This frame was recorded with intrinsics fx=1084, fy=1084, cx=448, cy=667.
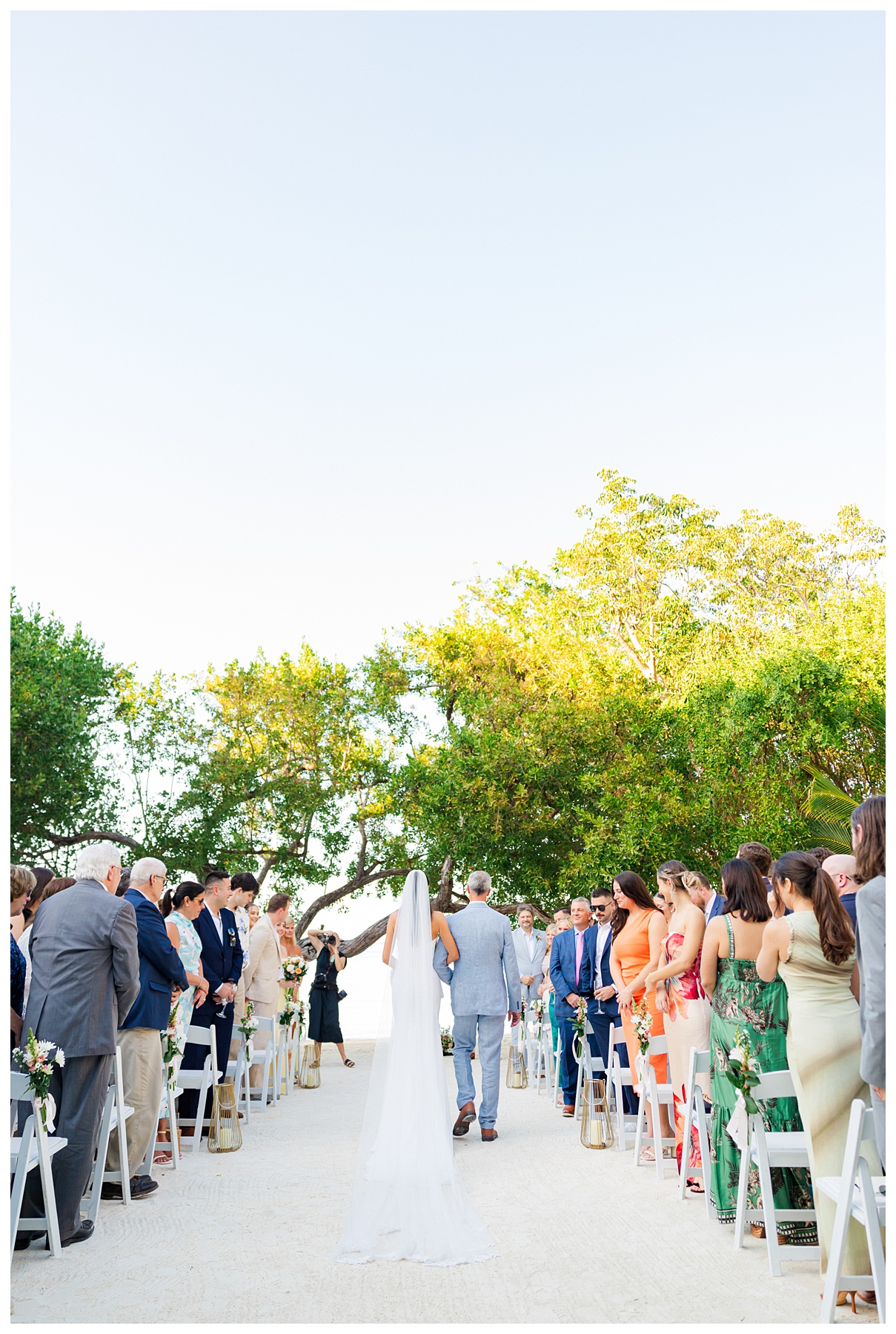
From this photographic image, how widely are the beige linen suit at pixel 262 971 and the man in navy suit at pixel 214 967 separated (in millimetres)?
1683

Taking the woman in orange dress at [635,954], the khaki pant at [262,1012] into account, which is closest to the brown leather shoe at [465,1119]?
the woman in orange dress at [635,954]

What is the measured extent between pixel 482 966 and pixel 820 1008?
4813mm

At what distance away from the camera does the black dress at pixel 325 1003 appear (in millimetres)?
13953

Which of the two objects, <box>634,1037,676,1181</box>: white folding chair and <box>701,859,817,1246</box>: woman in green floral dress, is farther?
<box>634,1037,676,1181</box>: white folding chair

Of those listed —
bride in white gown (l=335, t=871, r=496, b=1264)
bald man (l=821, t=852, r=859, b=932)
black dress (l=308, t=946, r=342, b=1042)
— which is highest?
bald man (l=821, t=852, r=859, b=932)

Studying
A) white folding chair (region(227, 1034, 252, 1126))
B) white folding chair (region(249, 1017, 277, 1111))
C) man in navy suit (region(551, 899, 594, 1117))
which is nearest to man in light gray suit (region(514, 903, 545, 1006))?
man in navy suit (region(551, 899, 594, 1117))

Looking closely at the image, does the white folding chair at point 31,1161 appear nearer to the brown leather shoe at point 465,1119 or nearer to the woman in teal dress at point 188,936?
the woman in teal dress at point 188,936

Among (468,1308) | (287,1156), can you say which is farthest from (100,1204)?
(468,1308)

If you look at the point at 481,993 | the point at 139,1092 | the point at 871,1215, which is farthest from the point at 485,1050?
the point at 871,1215

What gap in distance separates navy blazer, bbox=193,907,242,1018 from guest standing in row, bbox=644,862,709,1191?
12.3ft

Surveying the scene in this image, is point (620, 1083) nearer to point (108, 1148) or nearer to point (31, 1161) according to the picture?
point (108, 1148)

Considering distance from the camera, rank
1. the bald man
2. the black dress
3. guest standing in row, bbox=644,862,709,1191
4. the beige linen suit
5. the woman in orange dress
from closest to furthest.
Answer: the bald man < guest standing in row, bbox=644,862,709,1191 < the woman in orange dress < the beige linen suit < the black dress

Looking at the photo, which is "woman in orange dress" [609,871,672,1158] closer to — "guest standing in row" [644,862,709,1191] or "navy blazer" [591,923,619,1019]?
"guest standing in row" [644,862,709,1191]

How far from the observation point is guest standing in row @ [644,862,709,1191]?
6652 mm
